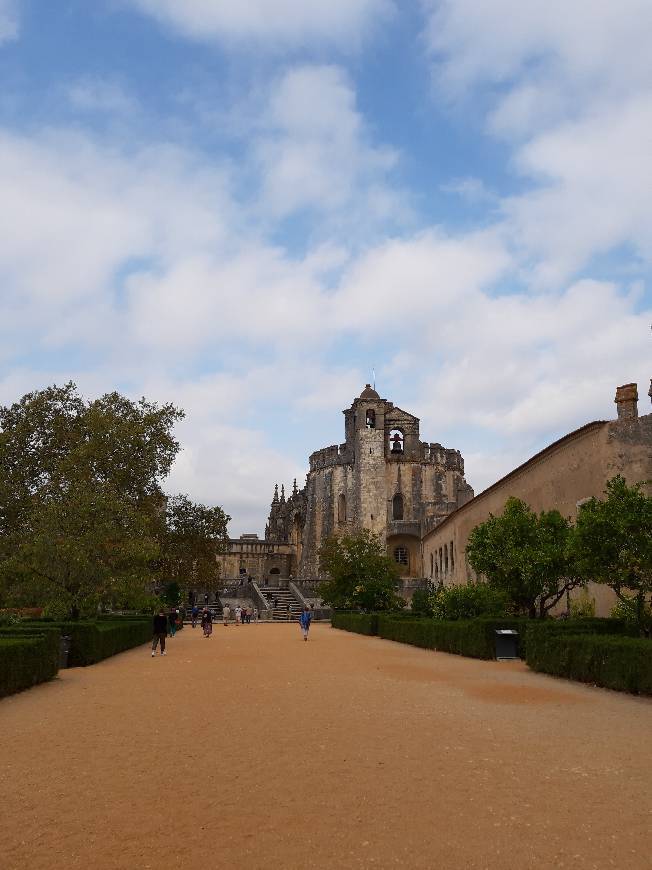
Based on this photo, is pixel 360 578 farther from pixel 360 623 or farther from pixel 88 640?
pixel 88 640

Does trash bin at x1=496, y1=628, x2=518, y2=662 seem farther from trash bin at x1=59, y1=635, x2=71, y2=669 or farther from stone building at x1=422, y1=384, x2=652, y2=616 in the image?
trash bin at x1=59, y1=635, x2=71, y2=669

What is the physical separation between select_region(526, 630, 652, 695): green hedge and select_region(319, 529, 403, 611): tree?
22.3 meters

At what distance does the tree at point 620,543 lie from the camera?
14.2 meters

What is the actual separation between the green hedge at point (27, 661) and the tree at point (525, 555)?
12.4m

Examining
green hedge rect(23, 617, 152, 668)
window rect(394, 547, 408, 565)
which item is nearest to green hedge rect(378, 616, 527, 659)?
green hedge rect(23, 617, 152, 668)

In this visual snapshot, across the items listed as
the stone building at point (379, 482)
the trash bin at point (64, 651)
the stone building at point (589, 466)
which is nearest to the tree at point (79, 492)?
the trash bin at point (64, 651)

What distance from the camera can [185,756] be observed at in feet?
22.4

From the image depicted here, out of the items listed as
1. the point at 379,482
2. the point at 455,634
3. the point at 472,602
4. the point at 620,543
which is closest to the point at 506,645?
the point at 455,634

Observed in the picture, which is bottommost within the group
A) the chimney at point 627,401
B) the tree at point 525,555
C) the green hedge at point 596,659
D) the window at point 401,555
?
the green hedge at point 596,659

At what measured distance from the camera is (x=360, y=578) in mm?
37875

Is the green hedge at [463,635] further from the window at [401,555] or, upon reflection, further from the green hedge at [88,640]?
the window at [401,555]

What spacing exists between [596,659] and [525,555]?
22.2 ft

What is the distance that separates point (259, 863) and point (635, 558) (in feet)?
40.1

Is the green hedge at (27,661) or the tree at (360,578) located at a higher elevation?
the tree at (360,578)
